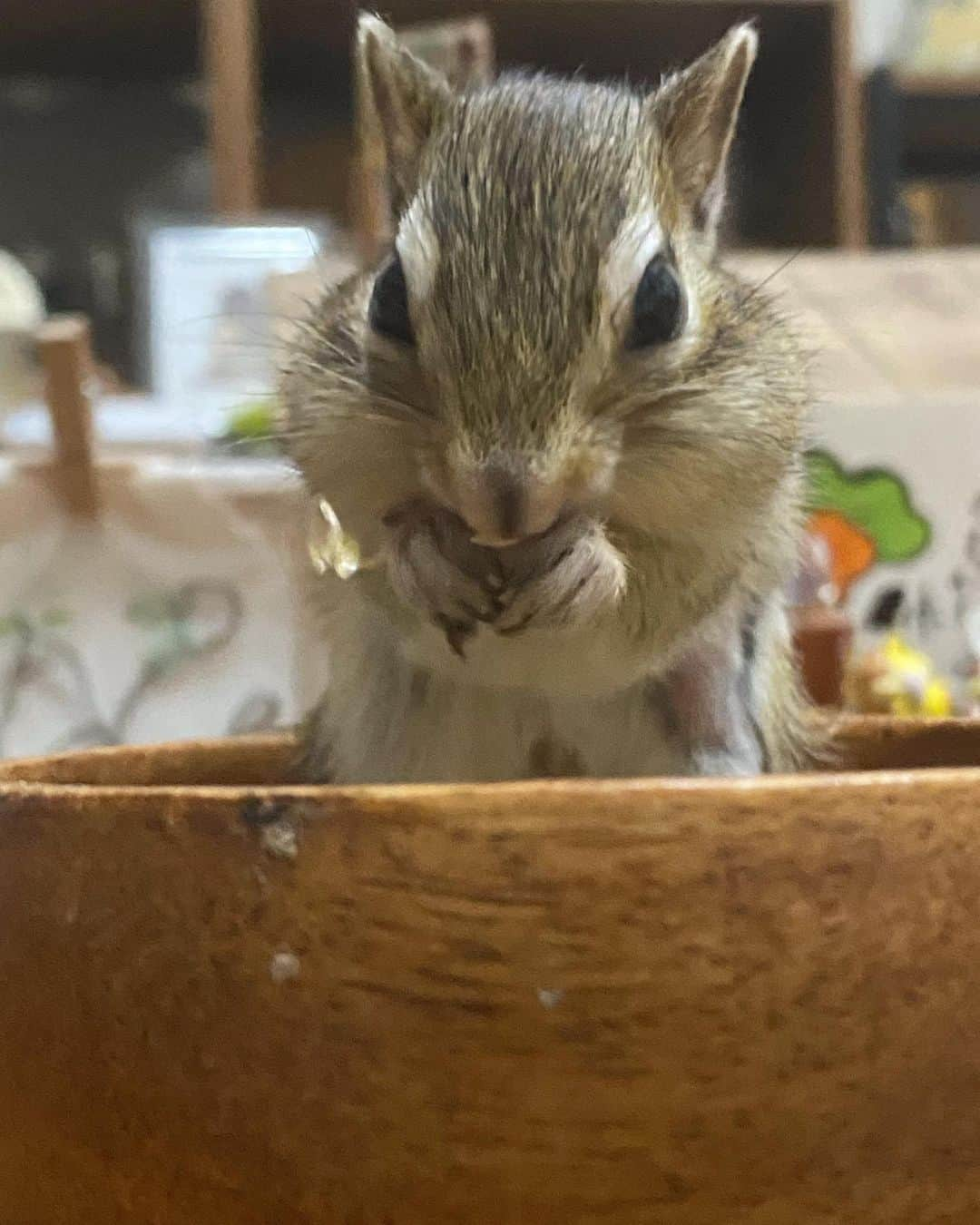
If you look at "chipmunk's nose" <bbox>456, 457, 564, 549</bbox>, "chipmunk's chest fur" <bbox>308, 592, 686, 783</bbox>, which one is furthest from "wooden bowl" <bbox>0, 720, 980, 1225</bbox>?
"chipmunk's chest fur" <bbox>308, 592, 686, 783</bbox>

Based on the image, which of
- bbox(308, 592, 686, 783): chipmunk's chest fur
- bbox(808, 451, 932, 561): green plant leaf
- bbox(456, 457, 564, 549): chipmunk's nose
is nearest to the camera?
bbox(456, 457, 564, 549): chipmunk's nose

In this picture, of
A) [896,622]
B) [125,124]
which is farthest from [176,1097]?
[125,124]

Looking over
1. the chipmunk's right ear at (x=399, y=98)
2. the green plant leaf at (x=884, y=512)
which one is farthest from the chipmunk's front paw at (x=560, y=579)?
the green plant leaf at (x=884, y=512)

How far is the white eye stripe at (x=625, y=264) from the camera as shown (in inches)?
20.5

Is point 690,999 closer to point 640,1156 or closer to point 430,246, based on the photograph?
point 640,1156

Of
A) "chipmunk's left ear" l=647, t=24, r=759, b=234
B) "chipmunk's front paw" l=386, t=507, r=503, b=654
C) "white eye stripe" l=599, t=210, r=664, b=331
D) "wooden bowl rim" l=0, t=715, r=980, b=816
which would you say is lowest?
"chipmunk's front paw" l=386, t=507, r=503, b=654

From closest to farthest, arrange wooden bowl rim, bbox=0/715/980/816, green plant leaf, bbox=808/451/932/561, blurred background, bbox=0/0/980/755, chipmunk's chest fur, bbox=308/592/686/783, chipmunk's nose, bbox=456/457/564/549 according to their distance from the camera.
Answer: wooden bowl rim, bbox=0/715/980/816, chipmunk's nose, bbox=456/457/564/549, chipmunk's chest fur, bbox=308/592/686/783, blurred background, bbox=0/0/980/755, green plant leaf, bbox=808/451/932/561

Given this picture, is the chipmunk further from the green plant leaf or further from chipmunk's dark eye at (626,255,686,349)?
the green plant leaf

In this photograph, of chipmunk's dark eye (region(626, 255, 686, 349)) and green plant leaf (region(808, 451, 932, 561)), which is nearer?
chipmunk's dark eye (region(626, 255, 686, 349))

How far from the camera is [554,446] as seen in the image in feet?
1.62

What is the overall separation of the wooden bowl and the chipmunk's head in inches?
6.9

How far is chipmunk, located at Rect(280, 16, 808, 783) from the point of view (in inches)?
20.1

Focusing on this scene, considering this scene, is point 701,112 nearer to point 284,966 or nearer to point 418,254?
point 418,254

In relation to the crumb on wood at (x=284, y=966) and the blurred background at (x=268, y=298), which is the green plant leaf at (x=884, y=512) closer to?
A: the blurred background at (x=268, y=298)
